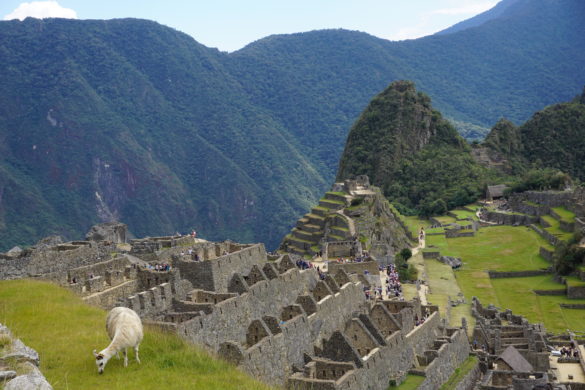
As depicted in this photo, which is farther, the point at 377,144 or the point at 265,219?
the point at 377,144

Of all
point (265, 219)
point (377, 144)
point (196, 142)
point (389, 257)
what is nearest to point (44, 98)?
point (196, 142)

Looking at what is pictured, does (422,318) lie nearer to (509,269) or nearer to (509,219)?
(509,269)

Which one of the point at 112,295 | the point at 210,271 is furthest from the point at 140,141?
the point at 112,295

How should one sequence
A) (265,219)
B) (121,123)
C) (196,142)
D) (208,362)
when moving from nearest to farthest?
(208,362) < (265,219) < (121,123) < (196,142)

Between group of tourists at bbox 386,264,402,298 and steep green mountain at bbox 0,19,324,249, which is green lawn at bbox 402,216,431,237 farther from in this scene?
group of tourists at bbox 386,264,402,298

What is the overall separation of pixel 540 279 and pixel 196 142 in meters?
69.7

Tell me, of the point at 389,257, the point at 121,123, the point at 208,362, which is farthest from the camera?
the point at 121,123

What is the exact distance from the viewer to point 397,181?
112 m

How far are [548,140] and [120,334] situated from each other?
131792 millimetres

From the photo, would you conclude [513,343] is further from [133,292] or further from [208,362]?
[208,362]

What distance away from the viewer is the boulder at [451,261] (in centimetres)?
6444

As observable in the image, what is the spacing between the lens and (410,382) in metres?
28.6

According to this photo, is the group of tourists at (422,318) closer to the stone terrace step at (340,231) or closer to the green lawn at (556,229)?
the stone terrace step at (340,231)

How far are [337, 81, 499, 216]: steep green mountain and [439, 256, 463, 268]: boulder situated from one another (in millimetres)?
29120
